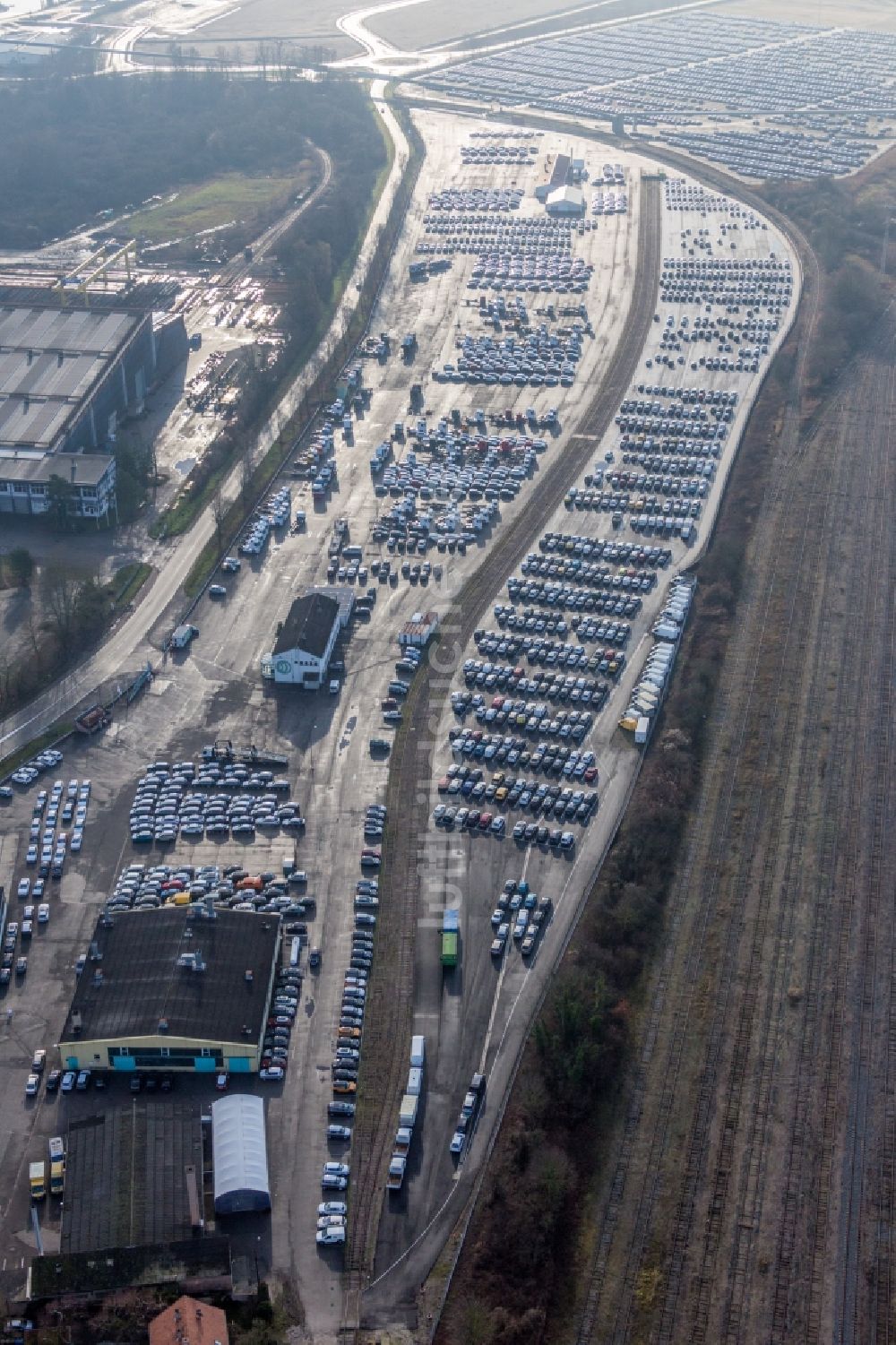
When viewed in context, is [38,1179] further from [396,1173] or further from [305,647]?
[305,647]

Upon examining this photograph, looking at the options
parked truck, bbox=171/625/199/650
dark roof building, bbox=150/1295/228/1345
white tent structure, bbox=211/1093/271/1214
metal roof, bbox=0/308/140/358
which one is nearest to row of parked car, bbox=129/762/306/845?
parked truck, bbox=171/625/199/650

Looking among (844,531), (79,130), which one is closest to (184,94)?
(79,130)

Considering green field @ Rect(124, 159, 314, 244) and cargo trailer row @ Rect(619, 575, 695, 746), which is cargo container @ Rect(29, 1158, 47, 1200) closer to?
cargo trailer row @ Rect(619, 575, 695, 746)

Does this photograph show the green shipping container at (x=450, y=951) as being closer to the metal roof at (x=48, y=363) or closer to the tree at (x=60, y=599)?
the tree at (x=60, y=599)

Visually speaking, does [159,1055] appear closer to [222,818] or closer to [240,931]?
[240,931]

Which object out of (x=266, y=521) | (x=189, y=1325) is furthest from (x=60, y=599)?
(x=189, y=1325)
